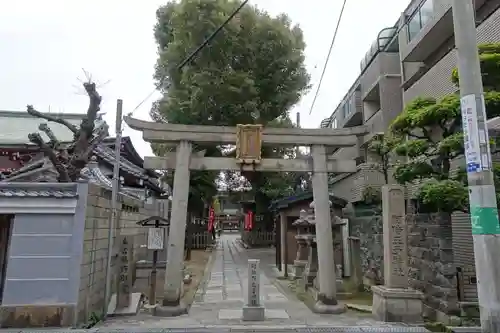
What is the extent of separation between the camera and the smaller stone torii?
960 centimetres

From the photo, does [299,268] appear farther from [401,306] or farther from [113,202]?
[113,202]

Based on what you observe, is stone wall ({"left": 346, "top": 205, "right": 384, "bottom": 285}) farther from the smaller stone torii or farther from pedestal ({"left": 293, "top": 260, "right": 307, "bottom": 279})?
the smaller stone torii

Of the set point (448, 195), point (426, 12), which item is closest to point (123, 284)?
point (448, 195)

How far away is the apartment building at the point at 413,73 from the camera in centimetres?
1038

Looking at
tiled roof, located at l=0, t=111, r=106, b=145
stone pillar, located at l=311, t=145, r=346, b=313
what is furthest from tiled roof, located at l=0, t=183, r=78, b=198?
tiled roof, located at l=0, t=111, r=106, b=145

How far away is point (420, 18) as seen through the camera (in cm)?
1490

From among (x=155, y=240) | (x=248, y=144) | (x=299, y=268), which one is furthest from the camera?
(x=299, y=268)

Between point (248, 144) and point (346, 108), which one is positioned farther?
point (346, 108)

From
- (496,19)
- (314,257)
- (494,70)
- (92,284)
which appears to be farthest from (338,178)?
(92,284)

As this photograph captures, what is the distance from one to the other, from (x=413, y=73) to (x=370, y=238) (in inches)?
306

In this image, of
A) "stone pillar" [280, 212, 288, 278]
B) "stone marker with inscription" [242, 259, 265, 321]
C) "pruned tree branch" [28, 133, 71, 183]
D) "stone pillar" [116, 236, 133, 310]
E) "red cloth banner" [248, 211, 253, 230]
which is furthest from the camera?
"red cloth banner" [248, 211, 253, 230]

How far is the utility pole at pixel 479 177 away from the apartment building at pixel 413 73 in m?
4.41

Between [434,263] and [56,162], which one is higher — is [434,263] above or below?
below

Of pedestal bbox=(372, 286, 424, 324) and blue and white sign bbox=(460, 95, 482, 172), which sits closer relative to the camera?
blue and white sign bbox=(460, 95, 482, 172)
